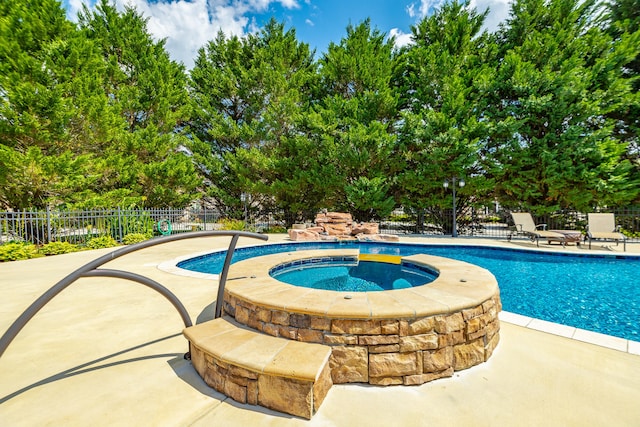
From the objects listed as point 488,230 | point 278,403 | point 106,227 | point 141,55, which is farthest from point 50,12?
point 488,230

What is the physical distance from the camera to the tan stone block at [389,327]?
2273 millimetres

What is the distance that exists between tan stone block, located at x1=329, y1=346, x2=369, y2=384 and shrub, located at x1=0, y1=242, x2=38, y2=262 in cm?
1044

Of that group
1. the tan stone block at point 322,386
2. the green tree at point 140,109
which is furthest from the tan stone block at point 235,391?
the green tree at point 140,109

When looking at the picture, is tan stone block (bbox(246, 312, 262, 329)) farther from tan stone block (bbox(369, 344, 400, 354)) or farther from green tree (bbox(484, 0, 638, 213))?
green tree (bbox(484, 0, 638, 213))

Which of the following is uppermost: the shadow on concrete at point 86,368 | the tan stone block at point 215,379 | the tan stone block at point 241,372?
the tan stone block at point 241,372

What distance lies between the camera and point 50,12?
999 centimetres

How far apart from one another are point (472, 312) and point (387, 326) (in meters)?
0.93

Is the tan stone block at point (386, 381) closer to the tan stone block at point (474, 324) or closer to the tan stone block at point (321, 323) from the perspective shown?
the tan stone block at point (321, 323)

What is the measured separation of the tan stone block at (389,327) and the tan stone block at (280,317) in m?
0.86

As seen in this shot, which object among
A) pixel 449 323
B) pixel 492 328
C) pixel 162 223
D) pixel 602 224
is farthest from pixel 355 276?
pixel 162 223

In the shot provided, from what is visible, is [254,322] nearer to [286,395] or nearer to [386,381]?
[286,395]

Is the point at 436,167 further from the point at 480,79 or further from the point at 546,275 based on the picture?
the point at 546,275

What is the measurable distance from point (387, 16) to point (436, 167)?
33.7 ft

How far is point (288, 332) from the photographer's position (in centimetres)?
246
